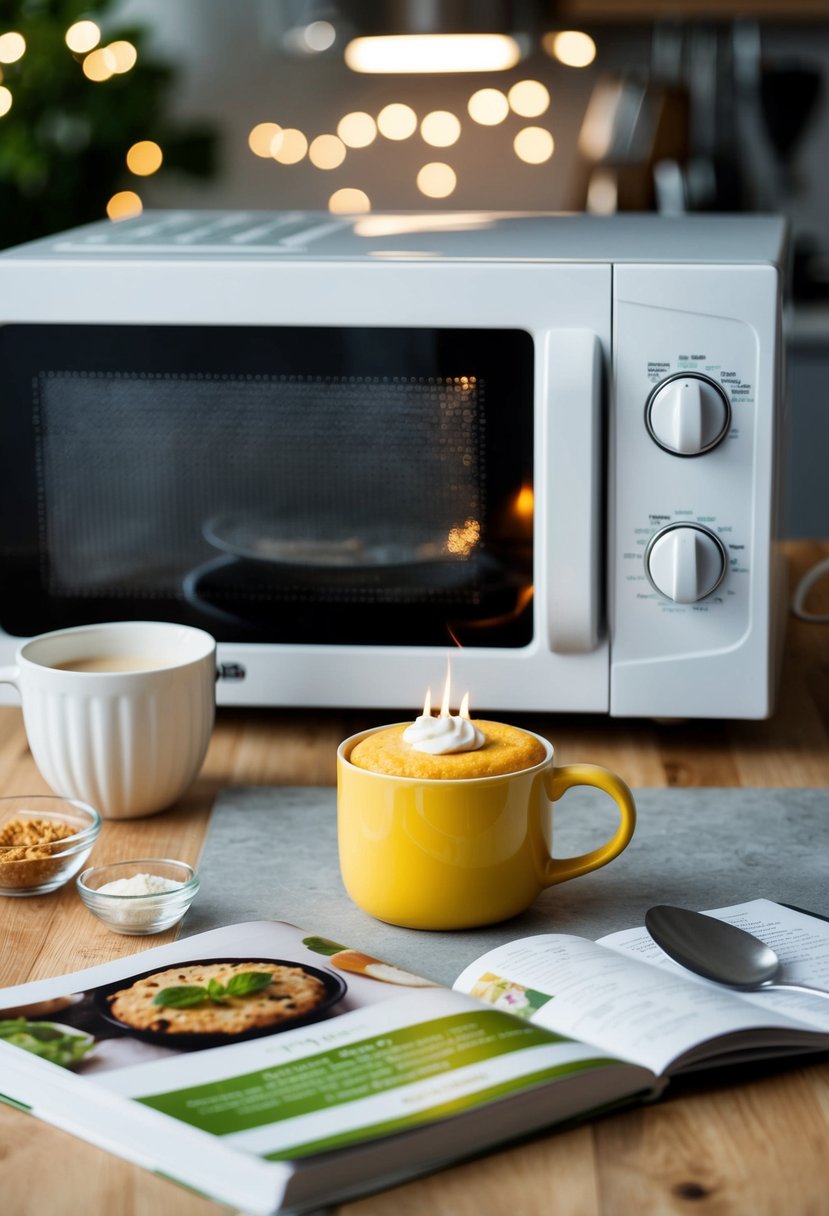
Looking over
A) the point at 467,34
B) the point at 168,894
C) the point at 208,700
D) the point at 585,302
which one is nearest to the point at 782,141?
the point at 467,34

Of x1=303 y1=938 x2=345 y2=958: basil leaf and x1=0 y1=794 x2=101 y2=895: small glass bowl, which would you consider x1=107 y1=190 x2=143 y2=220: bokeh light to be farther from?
Result: x1=303 y1=938 x2=345 y2=958: basil leaf

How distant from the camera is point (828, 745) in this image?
1.02 m

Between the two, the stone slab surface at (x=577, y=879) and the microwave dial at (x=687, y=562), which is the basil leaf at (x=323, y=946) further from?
the microwave dial at (x=687, y=562)

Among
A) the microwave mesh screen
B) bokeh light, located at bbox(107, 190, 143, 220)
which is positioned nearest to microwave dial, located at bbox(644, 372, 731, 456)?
the microwave mesh screen

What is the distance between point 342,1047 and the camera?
574 millimetres

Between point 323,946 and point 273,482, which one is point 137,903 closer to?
point 323,946

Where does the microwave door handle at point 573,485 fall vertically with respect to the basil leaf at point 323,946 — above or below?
above

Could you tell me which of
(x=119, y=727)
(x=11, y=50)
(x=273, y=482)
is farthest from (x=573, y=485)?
(x=11, y=50)

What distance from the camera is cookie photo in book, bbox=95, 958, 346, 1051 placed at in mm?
590

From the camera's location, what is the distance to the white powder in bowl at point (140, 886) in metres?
0.74

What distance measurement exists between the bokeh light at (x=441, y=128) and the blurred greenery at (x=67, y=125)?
0.44 m

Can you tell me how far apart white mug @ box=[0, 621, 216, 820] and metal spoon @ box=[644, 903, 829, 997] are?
0.32 meters

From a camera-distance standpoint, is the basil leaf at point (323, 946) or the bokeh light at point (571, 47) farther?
the bokeh light at point (571, 47)

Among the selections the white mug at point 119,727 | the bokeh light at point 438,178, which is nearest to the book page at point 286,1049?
the white mug at point 119,727
